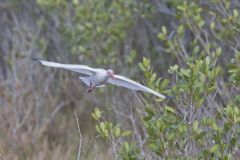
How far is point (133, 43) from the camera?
25.4 feet

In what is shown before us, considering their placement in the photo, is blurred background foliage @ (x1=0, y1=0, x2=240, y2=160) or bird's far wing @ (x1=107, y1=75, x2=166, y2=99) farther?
blurred background foliage @ (x1=0, y1=0, x2=240, y2=160)

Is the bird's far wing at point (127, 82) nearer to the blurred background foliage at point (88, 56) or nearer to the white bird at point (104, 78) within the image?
the white bird at point (104, 78)

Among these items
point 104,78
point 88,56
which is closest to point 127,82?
point 104,78

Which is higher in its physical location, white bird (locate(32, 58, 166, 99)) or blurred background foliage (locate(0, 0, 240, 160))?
white bird (locate(32, 58, 166, 99))

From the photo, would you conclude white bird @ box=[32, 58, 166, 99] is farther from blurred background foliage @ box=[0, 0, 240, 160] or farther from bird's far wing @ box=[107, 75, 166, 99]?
blurred background foliage @ box=[0, 0, 240, 160]

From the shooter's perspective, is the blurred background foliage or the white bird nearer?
the white bird

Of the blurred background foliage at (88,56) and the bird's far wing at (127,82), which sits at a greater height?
the bird's far wing at (127,82)

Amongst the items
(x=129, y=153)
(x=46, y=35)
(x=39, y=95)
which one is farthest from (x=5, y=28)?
(x=129, y=153)

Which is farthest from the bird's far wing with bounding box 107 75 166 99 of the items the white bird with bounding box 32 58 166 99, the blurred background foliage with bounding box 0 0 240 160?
the blurred background foliage with bounding box 0 0 240 160

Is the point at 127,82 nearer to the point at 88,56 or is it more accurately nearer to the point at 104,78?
the point at 104,78

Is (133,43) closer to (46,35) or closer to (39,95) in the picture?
(46,35)

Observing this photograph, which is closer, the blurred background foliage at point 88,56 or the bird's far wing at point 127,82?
the bird's far wing at point 127,82

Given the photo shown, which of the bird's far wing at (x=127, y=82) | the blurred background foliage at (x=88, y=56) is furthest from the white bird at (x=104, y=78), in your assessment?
the blurred background foliage at (x=88, y=56)

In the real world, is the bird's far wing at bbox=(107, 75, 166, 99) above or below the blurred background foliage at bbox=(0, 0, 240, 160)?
above
